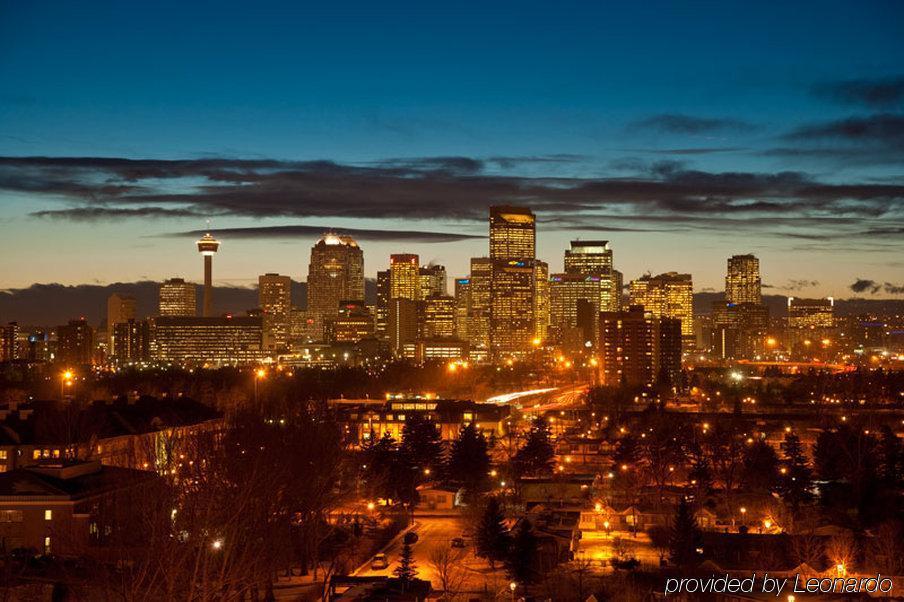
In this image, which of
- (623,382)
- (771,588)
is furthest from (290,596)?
(623,382)

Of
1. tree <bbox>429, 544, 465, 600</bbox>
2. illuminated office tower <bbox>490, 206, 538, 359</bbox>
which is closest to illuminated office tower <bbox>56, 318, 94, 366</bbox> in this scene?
illuminated office tower <bbox>490, 206, 538, 359</bbox>

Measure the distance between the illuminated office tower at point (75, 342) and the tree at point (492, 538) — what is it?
114 metres

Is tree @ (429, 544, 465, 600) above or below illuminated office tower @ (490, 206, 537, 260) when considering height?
below

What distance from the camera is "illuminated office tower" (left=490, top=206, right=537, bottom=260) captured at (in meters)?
173

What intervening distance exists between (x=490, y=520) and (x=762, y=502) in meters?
8.27

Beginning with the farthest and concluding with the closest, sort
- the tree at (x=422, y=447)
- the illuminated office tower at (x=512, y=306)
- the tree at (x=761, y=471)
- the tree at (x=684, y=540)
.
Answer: the illuminated office tower at (x=512, y=306) < the tree at (x=422, y=447) < the tree at (x=761, y=471) < the tree at (x=684, y=540)

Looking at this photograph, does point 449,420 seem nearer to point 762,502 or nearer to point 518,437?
point 518,437

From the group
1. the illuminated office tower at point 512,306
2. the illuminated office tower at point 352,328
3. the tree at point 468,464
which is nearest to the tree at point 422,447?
the tree at point 468,464

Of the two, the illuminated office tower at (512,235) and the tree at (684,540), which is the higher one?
the illuminated office tower at (512,235)

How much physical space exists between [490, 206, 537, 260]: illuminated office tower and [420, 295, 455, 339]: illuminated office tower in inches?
380

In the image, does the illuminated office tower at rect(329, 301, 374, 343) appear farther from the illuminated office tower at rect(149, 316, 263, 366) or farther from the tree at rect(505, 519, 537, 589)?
the tree at rect(505, 519, 537, 589)

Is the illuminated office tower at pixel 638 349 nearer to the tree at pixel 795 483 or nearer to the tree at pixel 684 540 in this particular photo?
the tree at pixel 795 483

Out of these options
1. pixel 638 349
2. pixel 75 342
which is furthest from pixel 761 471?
pixel 75 342

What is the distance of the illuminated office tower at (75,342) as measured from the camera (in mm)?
133363
